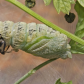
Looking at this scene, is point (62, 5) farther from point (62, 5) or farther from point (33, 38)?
point (33, 38)

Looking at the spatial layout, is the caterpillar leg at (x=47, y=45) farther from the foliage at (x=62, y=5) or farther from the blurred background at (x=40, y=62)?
the blurred background at (x=40, y=62)

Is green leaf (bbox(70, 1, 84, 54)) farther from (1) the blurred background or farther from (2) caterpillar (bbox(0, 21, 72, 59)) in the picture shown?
(1) the blurred background

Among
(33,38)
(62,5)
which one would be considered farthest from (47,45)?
(62,5)

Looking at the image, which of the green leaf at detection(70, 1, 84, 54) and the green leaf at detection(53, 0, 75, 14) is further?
the green leaf at detection(70, 1, 84, 54)

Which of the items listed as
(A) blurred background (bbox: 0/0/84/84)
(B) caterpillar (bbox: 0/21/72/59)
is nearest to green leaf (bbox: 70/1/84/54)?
(B) caterpillar (bbox: 0/21/72/59)

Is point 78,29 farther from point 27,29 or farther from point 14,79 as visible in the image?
point 14,79

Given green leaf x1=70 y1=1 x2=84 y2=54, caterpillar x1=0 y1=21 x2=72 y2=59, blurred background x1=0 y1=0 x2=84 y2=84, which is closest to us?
caterpillar x1=0 y1=21 x2=72 y2=59

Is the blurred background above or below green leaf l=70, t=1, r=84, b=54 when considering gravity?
below

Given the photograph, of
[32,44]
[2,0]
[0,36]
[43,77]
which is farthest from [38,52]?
[2,0]
